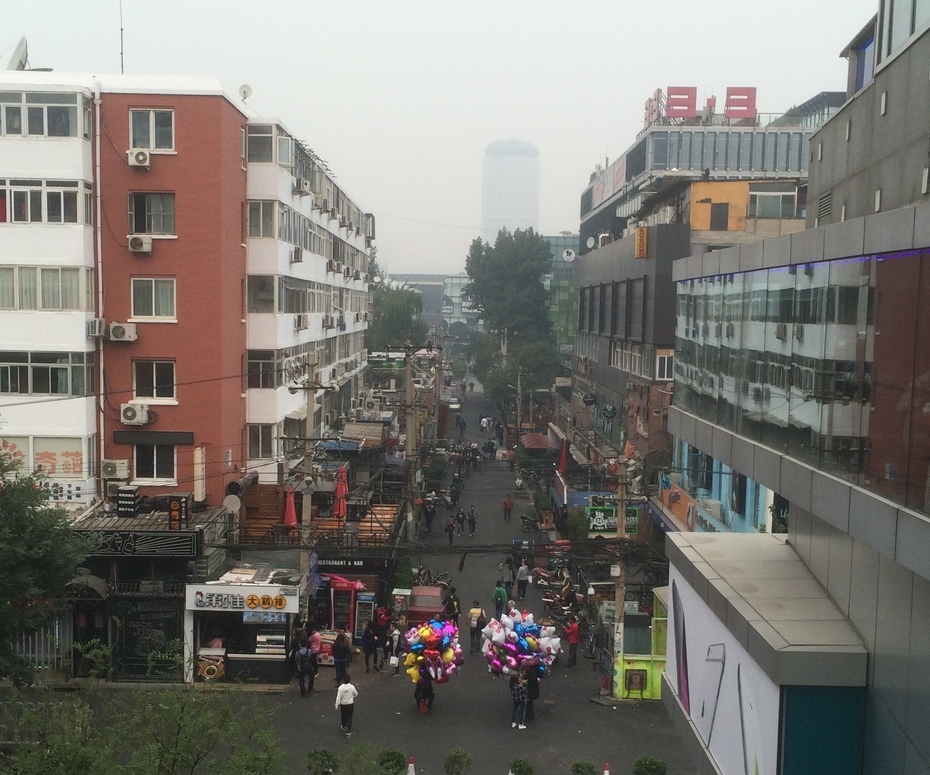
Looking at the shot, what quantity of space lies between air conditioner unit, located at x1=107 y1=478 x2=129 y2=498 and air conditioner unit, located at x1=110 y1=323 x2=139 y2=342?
335 centimetres

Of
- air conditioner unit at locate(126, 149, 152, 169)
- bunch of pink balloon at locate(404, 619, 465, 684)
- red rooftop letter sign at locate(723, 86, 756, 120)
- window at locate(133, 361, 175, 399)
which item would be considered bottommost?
bunch of pink balloon at locate(404, 619, 465, 684)

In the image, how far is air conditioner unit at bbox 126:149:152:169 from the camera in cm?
2275

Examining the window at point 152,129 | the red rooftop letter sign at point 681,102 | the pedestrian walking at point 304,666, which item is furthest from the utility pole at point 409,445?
the red rooftop letter sign at point 681,102

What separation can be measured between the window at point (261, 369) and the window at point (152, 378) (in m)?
2.74

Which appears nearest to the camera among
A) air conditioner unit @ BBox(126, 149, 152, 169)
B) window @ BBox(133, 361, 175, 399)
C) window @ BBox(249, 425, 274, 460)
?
air conditioner unit @ BBox(126, 149, 152, 169)

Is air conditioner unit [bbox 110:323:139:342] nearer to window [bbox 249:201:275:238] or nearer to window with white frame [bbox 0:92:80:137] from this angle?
window with white frame [bbox 0:92:80:137]

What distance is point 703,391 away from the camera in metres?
12.4

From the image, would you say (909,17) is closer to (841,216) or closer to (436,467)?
(841,216)

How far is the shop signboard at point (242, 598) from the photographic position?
2017 centimetres

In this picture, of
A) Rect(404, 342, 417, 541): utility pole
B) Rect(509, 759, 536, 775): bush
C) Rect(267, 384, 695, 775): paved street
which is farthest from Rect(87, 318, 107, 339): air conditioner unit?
Rect(509, 759, 536, 775): bush

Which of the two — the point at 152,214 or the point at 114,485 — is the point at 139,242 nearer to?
the point at 152,214

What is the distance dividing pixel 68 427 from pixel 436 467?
84.5 ft

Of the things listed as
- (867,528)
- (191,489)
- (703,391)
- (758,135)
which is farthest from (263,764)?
(758,135)

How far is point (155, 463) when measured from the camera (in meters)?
24.1
